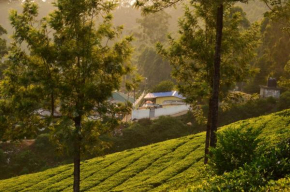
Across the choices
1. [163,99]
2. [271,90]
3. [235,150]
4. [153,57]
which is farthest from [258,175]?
[153,57]

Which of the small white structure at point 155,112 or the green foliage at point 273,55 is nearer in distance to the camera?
the green foliage at point 273,55

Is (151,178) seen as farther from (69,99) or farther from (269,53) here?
(269,53)

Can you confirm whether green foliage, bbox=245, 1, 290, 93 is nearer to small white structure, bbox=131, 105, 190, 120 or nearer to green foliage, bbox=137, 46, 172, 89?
small white structure, bbox=131, 105, 190, 120

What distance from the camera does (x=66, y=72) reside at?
1541 centimetres

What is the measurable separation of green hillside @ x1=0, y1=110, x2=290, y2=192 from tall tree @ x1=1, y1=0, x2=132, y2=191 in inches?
242

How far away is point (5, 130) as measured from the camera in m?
15.5

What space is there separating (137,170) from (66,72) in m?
11.2

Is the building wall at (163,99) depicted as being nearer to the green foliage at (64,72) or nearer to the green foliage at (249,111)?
the green foliage at (249,111)

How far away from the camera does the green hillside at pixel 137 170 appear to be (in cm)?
2127

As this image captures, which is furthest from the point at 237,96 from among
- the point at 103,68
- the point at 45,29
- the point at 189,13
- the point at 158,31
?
the point at 158,31

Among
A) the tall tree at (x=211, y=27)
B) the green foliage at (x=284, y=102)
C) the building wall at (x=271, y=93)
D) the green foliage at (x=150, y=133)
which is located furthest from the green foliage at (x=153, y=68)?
the tall tree at (x=211, y=27)

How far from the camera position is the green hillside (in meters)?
21.3

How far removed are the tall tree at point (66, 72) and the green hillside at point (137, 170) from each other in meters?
6.14

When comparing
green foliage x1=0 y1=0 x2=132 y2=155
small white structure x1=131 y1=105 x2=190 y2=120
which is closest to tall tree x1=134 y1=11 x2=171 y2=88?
small white structure x1=131 y1=105 x2=190 y2=120
